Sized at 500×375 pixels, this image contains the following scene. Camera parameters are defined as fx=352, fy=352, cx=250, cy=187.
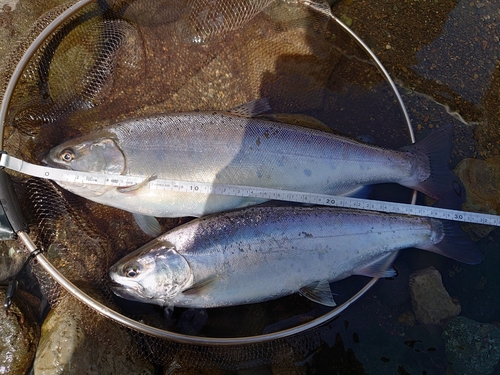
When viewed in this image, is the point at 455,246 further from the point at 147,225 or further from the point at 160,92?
the point at 160,92

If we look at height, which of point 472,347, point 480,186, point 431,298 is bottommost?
point 472,347

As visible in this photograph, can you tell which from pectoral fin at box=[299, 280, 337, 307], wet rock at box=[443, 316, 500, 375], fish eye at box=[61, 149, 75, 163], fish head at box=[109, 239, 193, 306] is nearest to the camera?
fish head at box=[109, 239, 193, 306]

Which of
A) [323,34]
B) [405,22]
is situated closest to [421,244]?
[323,34]

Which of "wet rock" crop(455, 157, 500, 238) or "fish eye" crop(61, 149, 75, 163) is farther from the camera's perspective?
"wet rock" crop(455, 157, 500, 238)

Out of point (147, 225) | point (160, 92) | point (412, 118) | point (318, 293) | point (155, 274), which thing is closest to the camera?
point (155, 274)

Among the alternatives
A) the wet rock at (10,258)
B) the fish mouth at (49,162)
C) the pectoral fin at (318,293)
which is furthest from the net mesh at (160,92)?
the pectoral fin at (318,293)

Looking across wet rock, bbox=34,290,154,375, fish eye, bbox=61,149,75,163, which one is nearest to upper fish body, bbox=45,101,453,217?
fish eye, bbox=61,149,75,163

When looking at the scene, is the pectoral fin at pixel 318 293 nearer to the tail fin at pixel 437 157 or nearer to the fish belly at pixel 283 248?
the fish belly at pixel 283 248

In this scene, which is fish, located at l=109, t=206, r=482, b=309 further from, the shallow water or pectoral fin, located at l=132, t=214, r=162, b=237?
Result: the shallow water

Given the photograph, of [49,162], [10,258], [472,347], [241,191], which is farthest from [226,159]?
[472,347]
